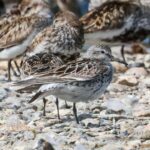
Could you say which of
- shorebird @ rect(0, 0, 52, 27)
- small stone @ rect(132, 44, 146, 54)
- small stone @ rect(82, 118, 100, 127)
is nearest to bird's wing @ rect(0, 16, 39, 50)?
shorebird @ rect(0, 0, 52, 27)

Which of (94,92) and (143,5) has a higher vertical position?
(143,5)

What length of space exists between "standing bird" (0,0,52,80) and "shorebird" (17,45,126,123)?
113 inches

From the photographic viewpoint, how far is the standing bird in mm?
11992

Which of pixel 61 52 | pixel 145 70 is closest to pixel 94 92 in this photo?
pixel 61 52

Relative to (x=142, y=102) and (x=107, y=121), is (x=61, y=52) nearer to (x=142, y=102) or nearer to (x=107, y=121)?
(x=142, y=102)

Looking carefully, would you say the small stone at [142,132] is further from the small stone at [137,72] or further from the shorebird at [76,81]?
the small stone at [137,72]

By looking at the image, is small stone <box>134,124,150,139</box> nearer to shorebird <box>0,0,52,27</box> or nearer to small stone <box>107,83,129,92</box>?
small stone <box>107,83,129,92</box>

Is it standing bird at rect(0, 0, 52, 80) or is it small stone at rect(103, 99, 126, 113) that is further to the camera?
standing bird at rect(0, 0, 52, 80)

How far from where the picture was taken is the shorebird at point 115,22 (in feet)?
43.8

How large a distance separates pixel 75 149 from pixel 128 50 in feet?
26.8

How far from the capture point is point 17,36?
12.0 meters

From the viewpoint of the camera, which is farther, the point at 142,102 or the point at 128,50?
the point at 128,50

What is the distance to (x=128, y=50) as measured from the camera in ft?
52.9

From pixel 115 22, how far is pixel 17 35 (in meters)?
2.12
